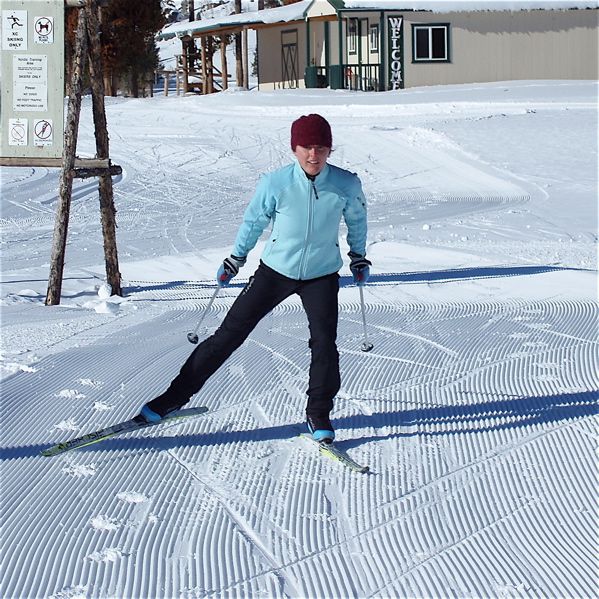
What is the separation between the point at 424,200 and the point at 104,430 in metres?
11.9

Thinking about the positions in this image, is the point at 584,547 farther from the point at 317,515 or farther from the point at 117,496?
the point at 117,496

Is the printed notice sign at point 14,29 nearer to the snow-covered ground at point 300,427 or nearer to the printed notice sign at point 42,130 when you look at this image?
the printed notice sign at point 42,130

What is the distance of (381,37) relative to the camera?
35.9 m

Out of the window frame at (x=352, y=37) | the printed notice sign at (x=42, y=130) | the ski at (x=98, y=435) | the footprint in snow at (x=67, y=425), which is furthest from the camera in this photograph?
the window frame at (x=352, y=37)

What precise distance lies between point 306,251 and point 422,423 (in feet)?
4.49

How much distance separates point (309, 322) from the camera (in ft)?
17.5

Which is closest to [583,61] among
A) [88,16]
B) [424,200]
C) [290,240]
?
[424,200]

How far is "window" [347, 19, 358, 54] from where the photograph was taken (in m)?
38.9

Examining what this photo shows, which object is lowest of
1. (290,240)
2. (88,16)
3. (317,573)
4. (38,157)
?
(317,573)

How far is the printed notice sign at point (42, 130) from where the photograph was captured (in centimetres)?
932

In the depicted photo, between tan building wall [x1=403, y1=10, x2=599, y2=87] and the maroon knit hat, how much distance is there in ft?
106

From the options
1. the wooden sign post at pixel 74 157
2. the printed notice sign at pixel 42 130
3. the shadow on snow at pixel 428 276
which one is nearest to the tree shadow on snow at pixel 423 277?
the shadow on snow at pixel 428 276

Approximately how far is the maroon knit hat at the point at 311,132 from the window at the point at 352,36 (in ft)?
114

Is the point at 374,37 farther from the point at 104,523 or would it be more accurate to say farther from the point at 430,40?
the point at 104,523
